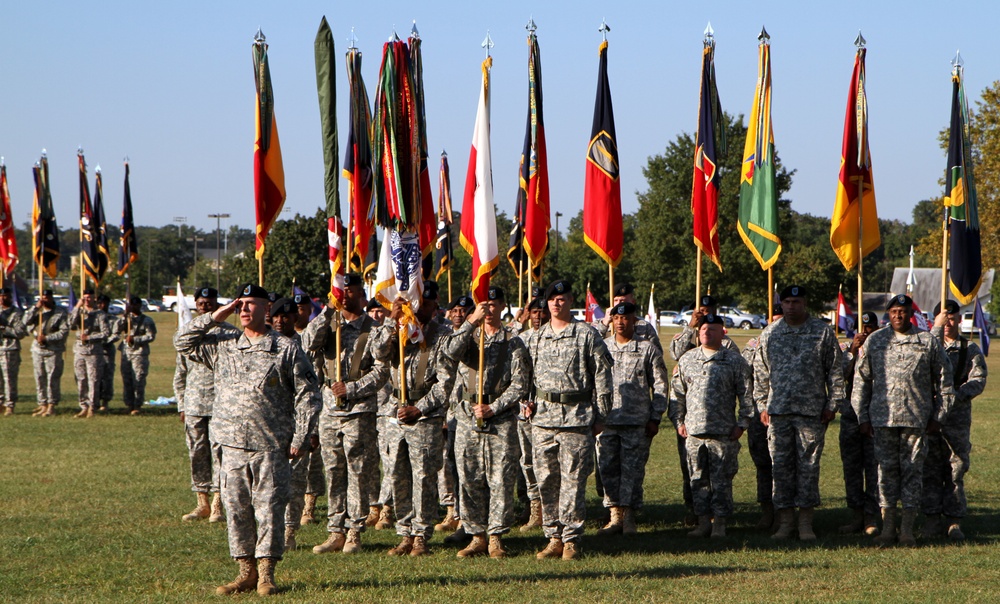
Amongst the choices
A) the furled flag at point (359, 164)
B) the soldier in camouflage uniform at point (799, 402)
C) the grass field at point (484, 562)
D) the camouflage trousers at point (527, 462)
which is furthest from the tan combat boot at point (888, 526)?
the furled flag at point (359, 164)

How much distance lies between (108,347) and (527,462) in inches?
470

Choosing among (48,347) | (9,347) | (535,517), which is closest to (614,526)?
(535,517)

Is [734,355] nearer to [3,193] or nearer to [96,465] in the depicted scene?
[96,465]

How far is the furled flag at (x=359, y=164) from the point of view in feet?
33.0

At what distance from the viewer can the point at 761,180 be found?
38.7ft

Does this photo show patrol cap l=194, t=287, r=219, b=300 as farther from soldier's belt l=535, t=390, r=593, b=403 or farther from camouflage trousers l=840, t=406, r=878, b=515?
camouflage trousers l=840, t=406, r=878, b=515

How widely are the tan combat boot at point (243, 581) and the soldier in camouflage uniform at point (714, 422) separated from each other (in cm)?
417

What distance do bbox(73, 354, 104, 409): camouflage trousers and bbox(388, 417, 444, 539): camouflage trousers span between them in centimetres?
1240

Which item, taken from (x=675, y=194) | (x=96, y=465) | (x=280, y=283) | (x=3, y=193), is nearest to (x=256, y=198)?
(x=96, y=465)

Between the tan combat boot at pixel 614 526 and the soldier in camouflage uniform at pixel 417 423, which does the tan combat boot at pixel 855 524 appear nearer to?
the tan combat boot at pixel 614 526

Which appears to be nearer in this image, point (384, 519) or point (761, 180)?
point (384, 519)

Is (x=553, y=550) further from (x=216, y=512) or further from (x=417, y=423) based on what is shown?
(x=216, y=512)

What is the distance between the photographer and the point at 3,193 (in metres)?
22.3

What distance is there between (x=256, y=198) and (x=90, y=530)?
3379 millimetres
